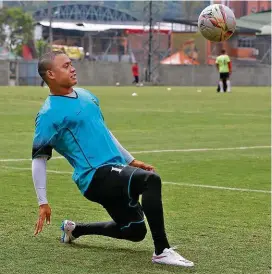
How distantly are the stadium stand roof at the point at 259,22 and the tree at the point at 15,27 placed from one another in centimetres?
2281

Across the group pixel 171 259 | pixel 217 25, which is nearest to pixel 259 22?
pixel 217 25

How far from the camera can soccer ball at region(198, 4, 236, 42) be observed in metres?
10.4

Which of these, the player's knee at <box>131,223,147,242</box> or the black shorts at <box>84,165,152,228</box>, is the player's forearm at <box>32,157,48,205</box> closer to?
the black shorts at <box>84,165,152,228</box>

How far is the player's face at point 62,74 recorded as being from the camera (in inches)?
313

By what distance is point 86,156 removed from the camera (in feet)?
25.8

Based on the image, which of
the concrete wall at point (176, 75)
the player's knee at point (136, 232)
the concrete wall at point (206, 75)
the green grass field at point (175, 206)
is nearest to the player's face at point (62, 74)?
the player's knee at point (136, 232)

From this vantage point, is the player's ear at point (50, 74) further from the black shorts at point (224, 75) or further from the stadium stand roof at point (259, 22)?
the stadium stand roof at point (259, 22)

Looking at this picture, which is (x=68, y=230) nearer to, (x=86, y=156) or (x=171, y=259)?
(x=86, y=156)

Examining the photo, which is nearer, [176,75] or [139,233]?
[139,233]

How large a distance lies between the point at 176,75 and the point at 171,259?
69013mm

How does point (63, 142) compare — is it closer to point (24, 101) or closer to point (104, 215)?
point (104, 215)

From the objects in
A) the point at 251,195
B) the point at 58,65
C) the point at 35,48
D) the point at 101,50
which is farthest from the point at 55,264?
the point at 101,50

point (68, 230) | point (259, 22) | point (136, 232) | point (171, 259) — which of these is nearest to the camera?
point (171, 259)

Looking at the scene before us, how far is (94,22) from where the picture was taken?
122 m
